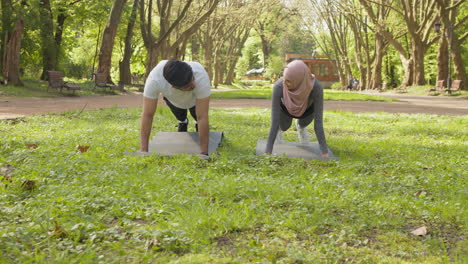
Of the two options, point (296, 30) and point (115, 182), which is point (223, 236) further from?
point (296, 30)

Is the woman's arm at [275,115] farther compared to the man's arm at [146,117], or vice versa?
the woman's arm at [275,115]

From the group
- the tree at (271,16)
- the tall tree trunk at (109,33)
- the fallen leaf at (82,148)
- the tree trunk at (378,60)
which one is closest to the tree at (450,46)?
the tree trunk at (378,60)

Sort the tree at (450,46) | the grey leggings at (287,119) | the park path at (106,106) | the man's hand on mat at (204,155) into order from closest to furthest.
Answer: the man's hand on mat at (204,155)
the grey leggings at (287,119)
the park path at (106,106)
the tree at (450,46)

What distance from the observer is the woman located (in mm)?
6445

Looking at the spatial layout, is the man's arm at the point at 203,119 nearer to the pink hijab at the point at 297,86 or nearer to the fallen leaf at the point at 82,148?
the pink hijab at the point at 297,86

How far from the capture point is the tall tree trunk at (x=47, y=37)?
26.8m

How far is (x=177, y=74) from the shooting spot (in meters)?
5.94

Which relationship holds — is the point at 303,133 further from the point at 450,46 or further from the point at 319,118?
the point at 450,46

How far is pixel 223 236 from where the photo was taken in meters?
3.49

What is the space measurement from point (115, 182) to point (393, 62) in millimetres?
51038

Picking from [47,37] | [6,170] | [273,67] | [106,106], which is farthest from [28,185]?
[273,67]

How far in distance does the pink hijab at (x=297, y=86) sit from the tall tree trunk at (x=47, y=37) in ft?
72.9

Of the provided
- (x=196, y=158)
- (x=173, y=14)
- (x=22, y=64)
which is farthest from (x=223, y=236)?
(x=173, y=14)

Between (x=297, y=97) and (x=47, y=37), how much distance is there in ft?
82.2
